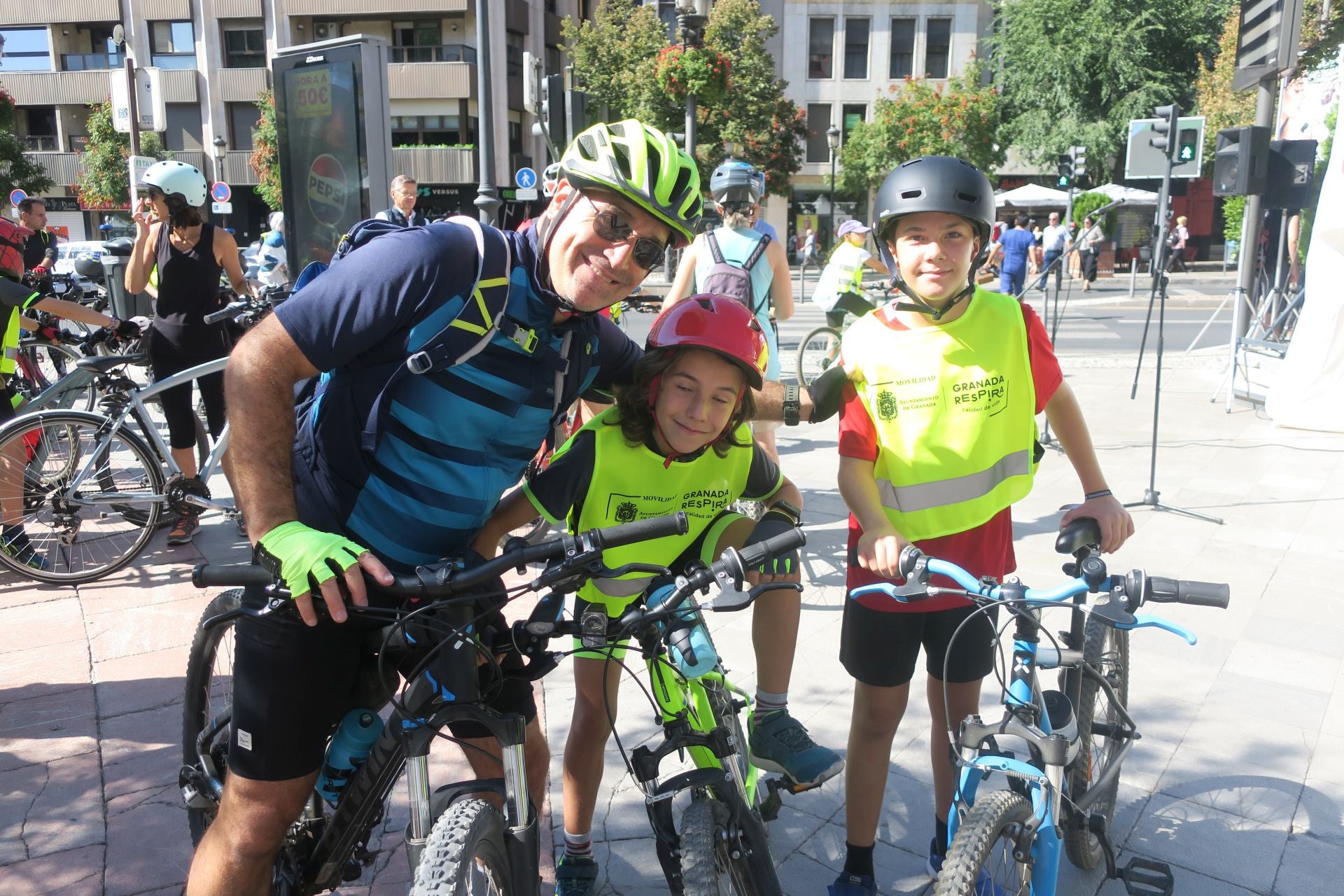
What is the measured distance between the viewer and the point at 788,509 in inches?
94.4

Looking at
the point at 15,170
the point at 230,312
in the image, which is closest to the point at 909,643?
the point at 230,312

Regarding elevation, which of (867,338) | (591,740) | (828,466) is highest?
(867,338)

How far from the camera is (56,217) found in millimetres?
43562

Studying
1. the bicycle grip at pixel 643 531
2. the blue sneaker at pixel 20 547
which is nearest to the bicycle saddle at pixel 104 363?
the blue sneaker at pixel 20 547

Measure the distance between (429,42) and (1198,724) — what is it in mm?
40123

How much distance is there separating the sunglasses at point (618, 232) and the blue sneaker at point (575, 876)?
5.30 feet

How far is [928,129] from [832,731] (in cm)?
3535

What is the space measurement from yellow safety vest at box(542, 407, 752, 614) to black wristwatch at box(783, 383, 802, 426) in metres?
0.16

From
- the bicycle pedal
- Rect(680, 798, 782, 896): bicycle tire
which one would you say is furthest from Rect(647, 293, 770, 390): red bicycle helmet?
the bicycle pedal

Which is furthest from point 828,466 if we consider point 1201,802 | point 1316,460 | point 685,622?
point 685,622

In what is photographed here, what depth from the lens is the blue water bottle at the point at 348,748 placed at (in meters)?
2.22

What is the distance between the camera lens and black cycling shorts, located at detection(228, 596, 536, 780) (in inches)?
80.7

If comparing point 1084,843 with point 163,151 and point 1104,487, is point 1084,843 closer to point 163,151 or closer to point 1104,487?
point 1104,487

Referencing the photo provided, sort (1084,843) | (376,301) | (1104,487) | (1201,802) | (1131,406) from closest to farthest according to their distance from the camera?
(376,301), (1104,487), (1084,843), (1201,802), (1131,406)
